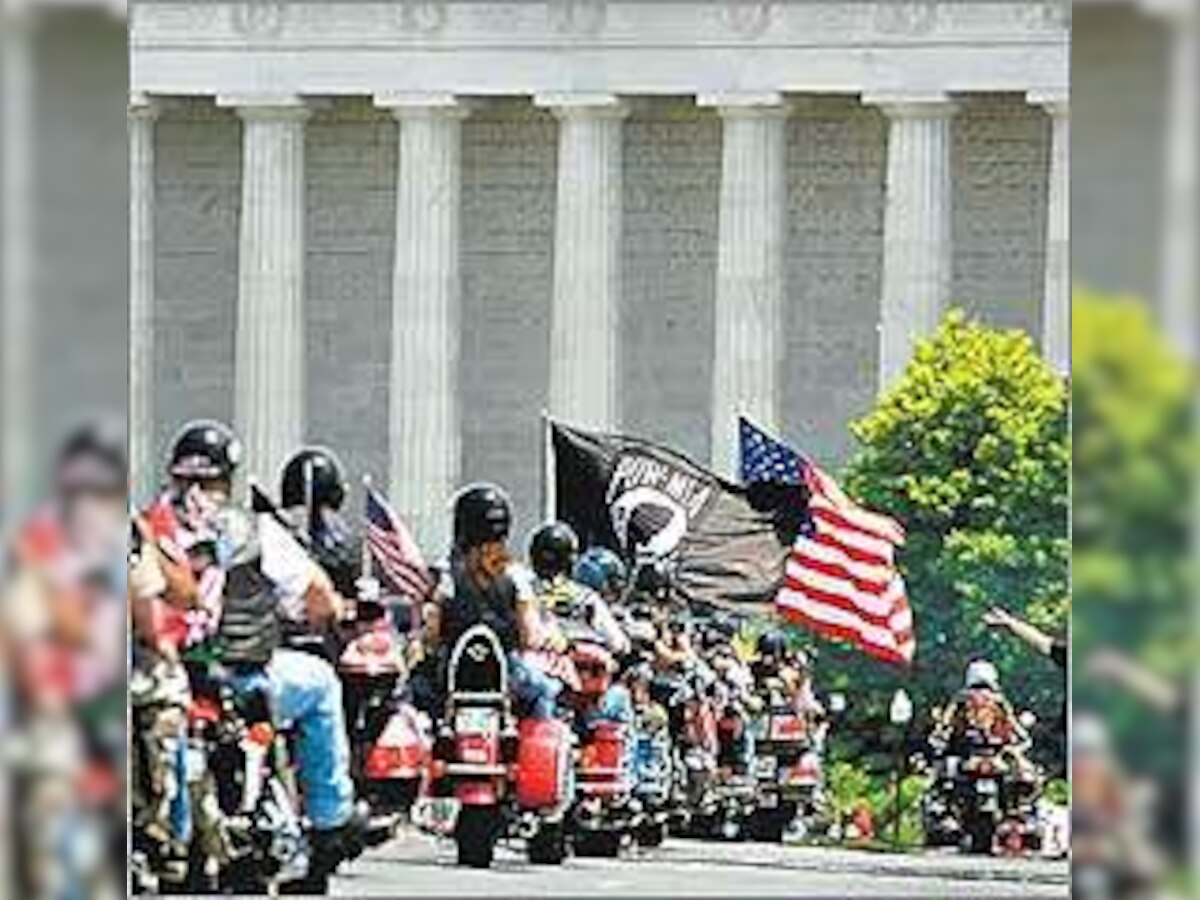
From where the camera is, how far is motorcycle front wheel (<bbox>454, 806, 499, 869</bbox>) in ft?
47.1

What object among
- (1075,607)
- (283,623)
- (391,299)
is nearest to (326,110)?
(391,299)

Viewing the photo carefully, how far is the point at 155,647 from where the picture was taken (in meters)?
9.52

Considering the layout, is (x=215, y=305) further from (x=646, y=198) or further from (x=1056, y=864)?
(x=1056, y=864)

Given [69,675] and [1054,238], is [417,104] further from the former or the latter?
[69,675]

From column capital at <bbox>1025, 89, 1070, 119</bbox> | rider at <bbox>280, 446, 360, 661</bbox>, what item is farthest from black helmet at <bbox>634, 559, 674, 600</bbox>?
column capital at <bbox>1025, 89, 1070, 119</bbox>

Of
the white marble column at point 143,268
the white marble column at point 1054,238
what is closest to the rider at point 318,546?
the white marble column at point 143,268

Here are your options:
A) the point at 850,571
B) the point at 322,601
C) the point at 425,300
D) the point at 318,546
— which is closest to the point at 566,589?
the point at 318,546

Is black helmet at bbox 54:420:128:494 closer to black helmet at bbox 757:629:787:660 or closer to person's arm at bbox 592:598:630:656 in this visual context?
person's arm at bbox 592:598:630:656

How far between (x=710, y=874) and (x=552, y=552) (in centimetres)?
234

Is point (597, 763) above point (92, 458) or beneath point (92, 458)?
beneath

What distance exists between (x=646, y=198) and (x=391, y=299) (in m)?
2.39

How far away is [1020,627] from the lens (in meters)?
20.0

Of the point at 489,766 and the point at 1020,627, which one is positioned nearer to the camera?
the point at 489,766

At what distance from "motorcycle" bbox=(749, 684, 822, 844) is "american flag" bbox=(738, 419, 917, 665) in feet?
1.84
